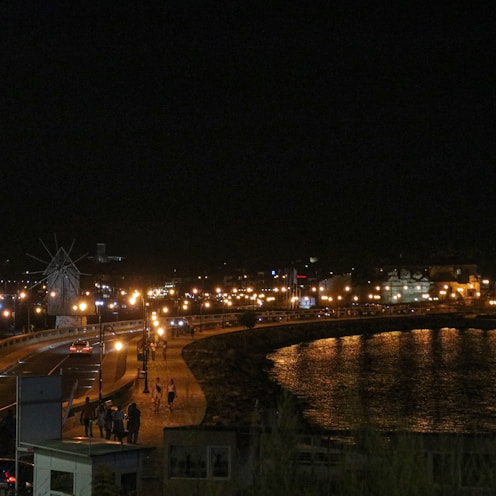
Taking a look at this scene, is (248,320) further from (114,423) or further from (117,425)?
(117,425)

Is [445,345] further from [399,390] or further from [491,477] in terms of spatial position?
[491,477]

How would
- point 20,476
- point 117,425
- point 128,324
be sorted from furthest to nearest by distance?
point 128,324 < point 117,425 < point 20,476

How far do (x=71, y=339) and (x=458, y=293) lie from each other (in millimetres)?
88115

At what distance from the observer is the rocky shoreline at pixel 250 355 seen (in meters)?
32.6

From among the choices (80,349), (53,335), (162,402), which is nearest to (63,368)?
(80,349)

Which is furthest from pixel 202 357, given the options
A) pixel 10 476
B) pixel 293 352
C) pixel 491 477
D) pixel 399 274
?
pixel 399 274

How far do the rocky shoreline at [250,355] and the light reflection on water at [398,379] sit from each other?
1.47 meters

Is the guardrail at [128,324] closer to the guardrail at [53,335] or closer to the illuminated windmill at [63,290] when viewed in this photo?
the guardrail at [53,335]

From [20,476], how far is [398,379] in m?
38.0

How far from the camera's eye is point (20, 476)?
12.4 metres

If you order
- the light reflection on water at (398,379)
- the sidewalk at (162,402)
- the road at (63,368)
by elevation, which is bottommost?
the light reflection on water at (398,379)

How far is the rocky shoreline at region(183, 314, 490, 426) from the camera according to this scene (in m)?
32.6

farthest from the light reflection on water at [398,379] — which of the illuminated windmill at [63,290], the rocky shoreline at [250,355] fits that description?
the illuminated windmill at [63,290]

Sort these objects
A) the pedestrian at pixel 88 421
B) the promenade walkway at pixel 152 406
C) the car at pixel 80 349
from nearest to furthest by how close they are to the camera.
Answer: the promenade walkway at pixel 152 406 < the pedestrian at pixel 88 421 < the car at pixel 80 349
